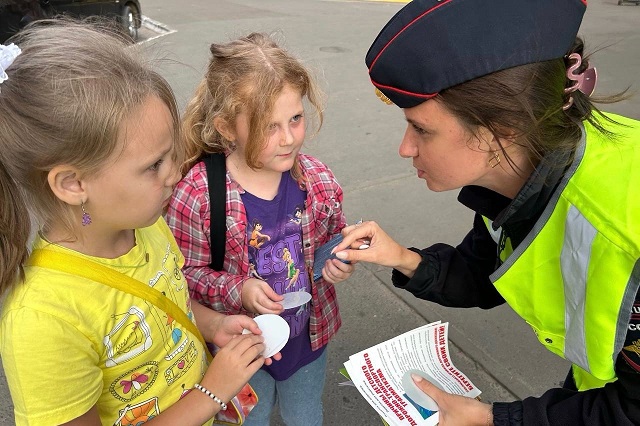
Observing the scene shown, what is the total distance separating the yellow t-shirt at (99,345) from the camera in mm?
1037

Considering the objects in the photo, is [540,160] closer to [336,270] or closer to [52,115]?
[336,270]

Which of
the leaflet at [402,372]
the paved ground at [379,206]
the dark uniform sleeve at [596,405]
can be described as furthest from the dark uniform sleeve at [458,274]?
the paved ground at [379,206]

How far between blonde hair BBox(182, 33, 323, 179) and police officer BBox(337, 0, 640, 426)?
41 centimetres

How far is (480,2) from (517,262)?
24.7 inches

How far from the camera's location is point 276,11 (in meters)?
11.2

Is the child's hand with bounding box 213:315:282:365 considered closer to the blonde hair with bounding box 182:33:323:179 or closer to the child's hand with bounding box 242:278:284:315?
the child's hand with bounding box 242:278:284:315

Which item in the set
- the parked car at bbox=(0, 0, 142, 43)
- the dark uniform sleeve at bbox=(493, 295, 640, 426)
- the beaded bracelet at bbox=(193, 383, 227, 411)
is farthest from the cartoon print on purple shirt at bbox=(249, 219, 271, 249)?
the parked car at bbox=(0, 0, 142, 43)

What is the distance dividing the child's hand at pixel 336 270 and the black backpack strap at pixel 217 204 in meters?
0.33

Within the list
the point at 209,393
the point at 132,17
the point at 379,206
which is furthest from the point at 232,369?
the point at 132,17

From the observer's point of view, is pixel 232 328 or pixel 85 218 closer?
pixel 85 218

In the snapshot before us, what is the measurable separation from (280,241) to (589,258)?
0.89 metres

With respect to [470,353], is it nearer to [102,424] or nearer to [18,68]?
[102,424]

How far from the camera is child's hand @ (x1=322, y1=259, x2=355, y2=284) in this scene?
165 centimetres

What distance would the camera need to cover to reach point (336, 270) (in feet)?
5.42
